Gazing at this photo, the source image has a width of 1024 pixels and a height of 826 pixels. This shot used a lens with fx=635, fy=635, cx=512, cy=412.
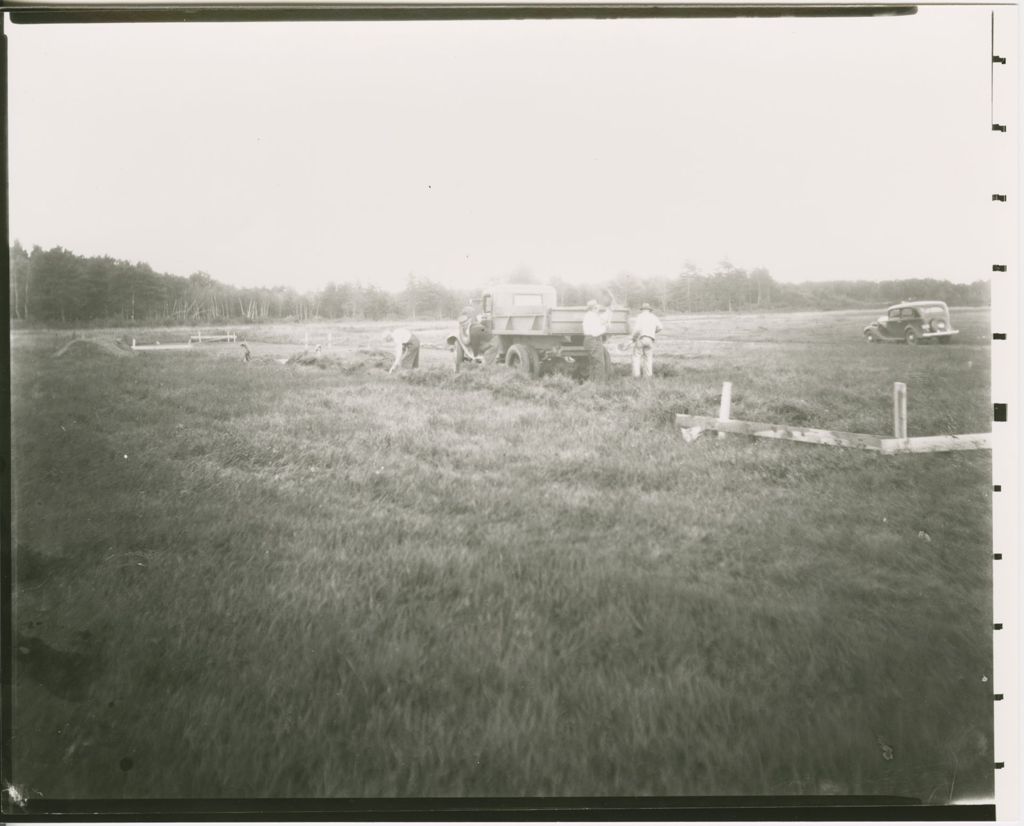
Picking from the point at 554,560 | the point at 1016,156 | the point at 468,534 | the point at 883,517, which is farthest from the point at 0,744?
the point at 1016,156

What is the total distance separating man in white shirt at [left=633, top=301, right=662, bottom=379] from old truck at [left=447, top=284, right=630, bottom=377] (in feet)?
0.16

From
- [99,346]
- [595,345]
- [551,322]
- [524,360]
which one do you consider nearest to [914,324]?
[595,345]

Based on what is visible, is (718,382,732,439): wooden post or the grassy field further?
(718,382,732,439): wooden post

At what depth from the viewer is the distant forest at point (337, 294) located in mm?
2312

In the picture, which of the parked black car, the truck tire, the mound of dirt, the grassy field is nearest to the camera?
the grassy field

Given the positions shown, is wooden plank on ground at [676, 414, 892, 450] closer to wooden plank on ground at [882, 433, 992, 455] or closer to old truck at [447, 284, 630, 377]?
wooden plank on ground at [882, 433, 992, 455]

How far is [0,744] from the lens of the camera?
2242mm

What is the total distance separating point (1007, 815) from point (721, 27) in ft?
9.83

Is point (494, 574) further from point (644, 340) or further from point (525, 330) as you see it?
point (644, 340)

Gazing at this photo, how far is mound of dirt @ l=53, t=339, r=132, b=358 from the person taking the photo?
238cm

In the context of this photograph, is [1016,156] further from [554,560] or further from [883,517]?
[554,560]

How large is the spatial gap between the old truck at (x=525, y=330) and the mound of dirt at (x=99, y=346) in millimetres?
1249

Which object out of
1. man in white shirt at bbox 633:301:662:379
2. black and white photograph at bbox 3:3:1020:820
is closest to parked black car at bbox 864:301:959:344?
black and white photograph at bbox 3:3:1020:820

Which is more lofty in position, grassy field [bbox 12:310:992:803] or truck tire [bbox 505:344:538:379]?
truck tire [bbox 505:344:538:379]
